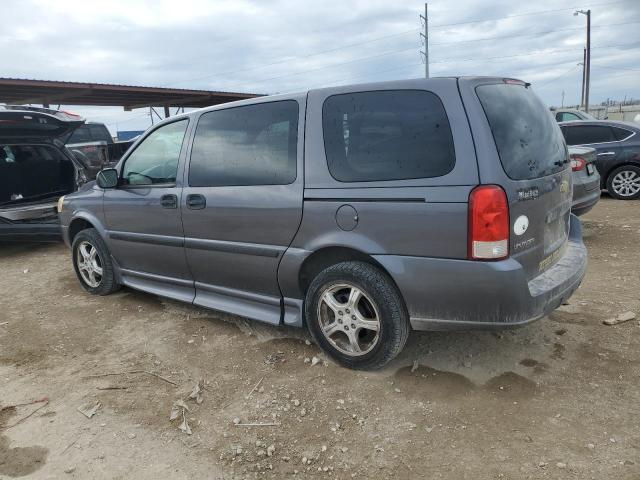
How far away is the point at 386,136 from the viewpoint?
2785mm

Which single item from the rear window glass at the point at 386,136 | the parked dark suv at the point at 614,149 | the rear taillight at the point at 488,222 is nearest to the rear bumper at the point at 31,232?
the rear window glass at the point at 386,136

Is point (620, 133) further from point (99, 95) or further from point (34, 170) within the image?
point (99, 95)

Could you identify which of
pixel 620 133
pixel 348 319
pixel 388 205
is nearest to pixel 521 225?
pixel 388 205

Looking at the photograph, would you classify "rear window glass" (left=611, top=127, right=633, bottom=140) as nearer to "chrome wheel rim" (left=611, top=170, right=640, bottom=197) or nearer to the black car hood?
"chrome wheel rim" (left=611, top=170, right=640, bottom=197)

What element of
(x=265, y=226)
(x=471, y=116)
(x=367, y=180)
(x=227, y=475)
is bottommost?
(x=227, y=475)

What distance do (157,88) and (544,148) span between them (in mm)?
18055

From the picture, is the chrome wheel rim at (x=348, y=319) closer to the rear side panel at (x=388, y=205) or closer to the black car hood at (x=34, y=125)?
the rear side panel at (x=388, y=205)

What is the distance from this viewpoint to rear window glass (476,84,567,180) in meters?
2.61

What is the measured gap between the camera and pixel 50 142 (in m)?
6.99

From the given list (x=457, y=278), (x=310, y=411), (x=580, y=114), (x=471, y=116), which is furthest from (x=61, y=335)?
(x=580, y=114)

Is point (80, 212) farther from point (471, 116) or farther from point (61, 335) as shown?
point (471, 116)

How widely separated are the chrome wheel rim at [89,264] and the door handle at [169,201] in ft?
4.12

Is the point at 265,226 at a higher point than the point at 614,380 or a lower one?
higher

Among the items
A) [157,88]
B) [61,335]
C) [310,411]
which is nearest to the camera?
[310,411]
